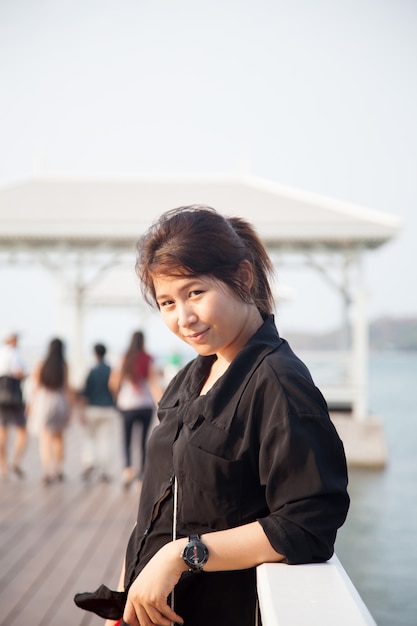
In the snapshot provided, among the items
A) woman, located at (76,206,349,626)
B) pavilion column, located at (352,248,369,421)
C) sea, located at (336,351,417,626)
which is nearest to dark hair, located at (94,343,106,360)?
sea, located at (336,351,417,626)

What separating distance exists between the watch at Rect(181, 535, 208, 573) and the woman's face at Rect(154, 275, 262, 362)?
1.12ft

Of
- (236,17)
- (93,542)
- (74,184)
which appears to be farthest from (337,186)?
(93,542)

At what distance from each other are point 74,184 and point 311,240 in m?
4.36

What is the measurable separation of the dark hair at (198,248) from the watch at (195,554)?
439mm

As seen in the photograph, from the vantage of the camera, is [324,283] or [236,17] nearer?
[324,283]

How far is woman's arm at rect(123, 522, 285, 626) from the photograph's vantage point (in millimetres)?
1242

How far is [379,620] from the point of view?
4.95 m

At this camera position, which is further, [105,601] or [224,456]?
[105,601]

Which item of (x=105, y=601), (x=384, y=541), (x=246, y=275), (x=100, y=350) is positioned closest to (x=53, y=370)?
(x=100, y=350)

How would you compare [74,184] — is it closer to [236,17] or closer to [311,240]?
[311,240]

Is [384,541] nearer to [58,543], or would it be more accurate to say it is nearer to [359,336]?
[58,543]

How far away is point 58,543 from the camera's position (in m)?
5.50

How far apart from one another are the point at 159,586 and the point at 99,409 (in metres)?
6.74

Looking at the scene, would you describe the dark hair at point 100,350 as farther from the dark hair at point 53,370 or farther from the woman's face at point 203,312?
the woman's face at point 203,312
